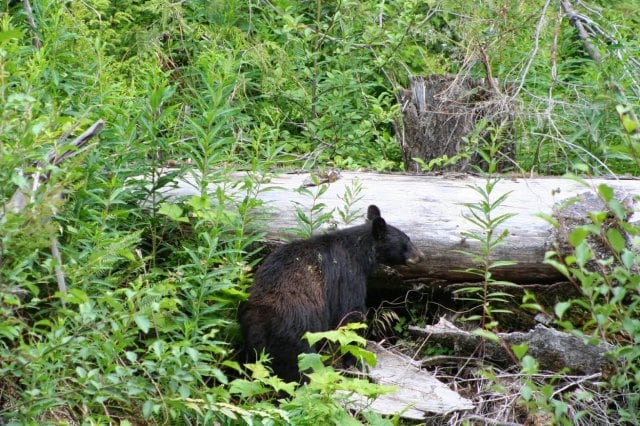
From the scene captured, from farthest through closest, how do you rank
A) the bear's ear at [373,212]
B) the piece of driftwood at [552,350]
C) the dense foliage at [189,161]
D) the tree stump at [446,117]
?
the tree stump at [446,117], the bear's ear at [373,212], the piece of driftwood at [552,350], the dense foliage at [189,161]

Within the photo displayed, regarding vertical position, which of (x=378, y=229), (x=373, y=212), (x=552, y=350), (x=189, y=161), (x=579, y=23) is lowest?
(x=552, y=350)

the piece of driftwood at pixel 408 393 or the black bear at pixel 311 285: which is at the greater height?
the black bear at pixel 311 285

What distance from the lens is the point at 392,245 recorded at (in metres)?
6.57

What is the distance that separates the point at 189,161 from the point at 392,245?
198 cm

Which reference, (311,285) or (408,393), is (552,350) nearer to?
(408,393)

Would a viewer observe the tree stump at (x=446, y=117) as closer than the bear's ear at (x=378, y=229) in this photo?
No

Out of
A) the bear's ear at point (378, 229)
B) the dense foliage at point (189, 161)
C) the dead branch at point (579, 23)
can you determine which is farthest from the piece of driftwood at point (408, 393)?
the dead branch at point (579, 23)

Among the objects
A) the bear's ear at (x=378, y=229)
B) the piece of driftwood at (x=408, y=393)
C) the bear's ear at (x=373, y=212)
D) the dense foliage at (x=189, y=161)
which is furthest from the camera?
the bear's ear at (x=373, y=212)

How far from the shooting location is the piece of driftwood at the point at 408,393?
5.80 meters

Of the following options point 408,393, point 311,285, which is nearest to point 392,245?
point 311,285

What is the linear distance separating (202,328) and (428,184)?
2.36m

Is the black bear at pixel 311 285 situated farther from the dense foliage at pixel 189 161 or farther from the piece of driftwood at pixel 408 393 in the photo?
the piece of driftwood at pixel 408 393

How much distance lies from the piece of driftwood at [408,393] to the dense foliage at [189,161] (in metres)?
0.34

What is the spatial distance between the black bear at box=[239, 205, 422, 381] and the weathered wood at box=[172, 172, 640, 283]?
0.18 m
